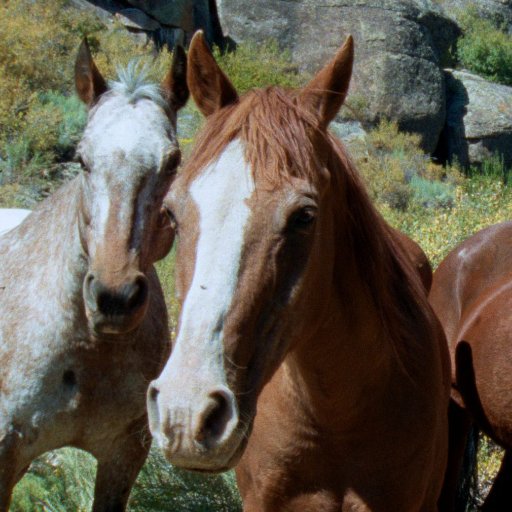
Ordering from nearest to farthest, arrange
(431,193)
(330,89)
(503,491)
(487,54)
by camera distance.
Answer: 1. (330,89)
2. (503,491)
3. (431,193)
4. (487,54)

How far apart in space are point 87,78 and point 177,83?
1.09ft

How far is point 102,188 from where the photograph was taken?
2650mm

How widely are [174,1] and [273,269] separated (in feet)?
47.2

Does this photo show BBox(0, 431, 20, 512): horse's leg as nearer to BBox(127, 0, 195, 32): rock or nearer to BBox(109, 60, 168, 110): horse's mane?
BBox(109, 60, 168, 110): horse's mane

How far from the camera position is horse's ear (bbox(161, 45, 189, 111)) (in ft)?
10.1

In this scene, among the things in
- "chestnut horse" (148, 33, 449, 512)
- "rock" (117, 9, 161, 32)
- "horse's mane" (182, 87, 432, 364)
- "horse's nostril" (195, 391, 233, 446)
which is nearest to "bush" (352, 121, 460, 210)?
"rock" (117, 9, 161, 32)

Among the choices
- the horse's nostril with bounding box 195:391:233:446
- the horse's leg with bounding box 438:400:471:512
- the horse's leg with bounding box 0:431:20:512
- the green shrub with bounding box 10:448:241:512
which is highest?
the horse's nostril with bounding box 195:391:233:446

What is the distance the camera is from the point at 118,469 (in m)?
3.09

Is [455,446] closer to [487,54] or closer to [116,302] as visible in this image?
[116,302]

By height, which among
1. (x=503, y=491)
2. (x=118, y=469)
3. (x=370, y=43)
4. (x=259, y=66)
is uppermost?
(x=118, y=469)

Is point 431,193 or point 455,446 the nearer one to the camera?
point 455,446

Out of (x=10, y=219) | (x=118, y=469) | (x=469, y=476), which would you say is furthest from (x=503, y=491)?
(x=10, y=219)

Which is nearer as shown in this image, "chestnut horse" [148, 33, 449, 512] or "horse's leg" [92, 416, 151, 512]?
"chestnut horse" [148, 33, 449, 512]

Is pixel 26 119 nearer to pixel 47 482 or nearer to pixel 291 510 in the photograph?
pixel 47 482
